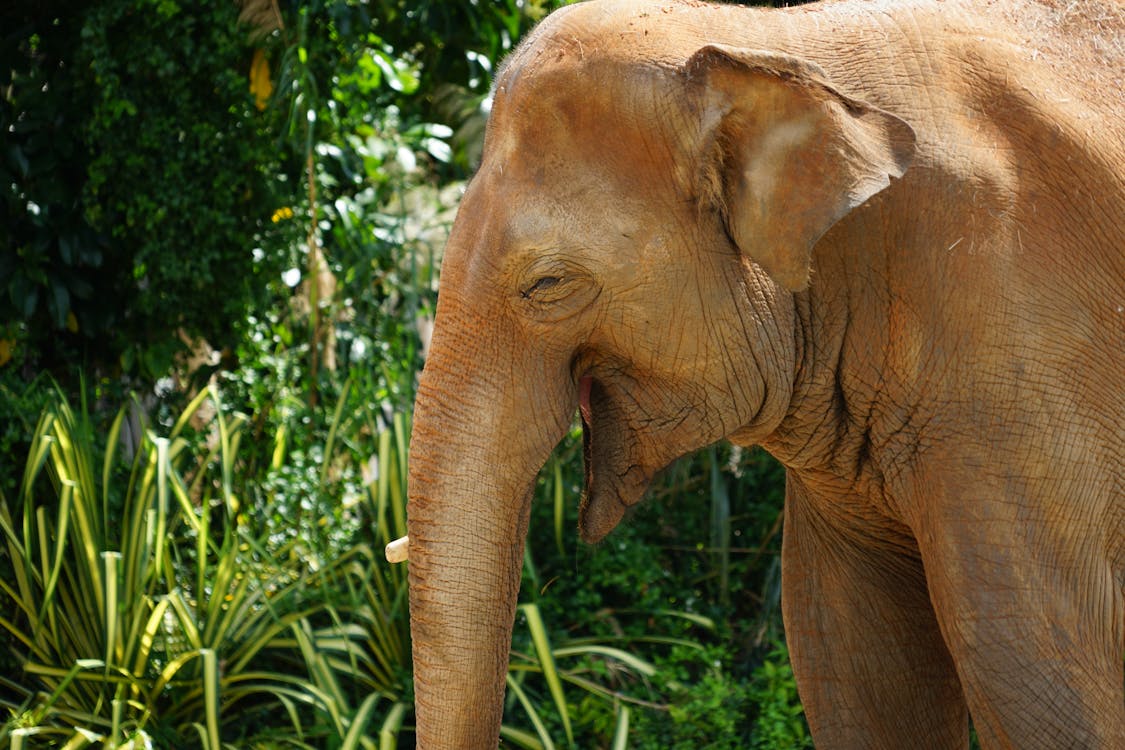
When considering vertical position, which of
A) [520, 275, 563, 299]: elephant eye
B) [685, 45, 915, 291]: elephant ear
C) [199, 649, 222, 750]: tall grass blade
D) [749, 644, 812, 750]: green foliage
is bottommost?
[749, 644, 812, 750]: green foliage

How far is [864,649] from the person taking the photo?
2.97 metres

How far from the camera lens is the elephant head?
2277mm

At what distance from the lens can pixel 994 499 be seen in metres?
2.33

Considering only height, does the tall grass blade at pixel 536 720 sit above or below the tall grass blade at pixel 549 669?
below

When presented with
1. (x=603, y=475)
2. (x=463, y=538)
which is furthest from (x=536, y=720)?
(x=463, y=538)

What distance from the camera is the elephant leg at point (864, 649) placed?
2953 mm

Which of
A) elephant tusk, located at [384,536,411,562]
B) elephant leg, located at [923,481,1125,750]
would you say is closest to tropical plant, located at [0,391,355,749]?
elephant tusk, located at [384,536,411,562]

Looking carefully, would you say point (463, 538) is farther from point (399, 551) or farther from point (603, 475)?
point (603, 475)

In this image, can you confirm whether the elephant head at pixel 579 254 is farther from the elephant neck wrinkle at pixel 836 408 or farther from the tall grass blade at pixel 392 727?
the tall grass blade at pixel 392 727

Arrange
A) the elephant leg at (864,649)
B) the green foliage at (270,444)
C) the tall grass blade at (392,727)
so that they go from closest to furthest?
the elephant leg at (864,649), the tall grass blade at (392,727), the green foliage at (270,444)

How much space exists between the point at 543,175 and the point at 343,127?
3643 millimetres

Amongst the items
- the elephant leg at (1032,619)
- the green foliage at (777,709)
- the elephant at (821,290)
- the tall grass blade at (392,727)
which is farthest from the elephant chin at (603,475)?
the green foliage at (777,709)

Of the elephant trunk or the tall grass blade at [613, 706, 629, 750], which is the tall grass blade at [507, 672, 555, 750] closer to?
the tall grass blade at [613, 706, 629, 750]

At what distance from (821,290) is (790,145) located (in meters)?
0.26
